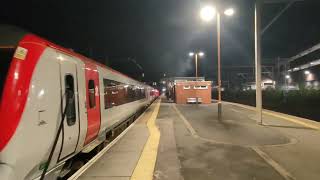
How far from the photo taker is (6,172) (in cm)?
538

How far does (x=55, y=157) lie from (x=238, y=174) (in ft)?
12.0

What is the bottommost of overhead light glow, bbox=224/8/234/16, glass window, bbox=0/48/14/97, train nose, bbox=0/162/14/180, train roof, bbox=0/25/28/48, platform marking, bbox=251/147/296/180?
platform marking, bbox=251/147/296/180

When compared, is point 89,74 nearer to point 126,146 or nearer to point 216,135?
point 126,146

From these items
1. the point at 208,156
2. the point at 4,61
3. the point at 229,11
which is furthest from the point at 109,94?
the point at 229,11

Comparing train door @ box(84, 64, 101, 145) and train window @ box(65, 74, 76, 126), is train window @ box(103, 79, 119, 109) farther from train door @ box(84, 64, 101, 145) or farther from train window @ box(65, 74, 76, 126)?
train window @ box(65, 74, 76, 126)

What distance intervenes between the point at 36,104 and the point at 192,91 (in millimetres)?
36207

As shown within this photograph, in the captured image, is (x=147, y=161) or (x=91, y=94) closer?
(x=147, y=161)

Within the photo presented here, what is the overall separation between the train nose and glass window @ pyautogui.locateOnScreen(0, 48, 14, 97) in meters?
1.09

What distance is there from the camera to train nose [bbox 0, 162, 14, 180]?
5.34 meters

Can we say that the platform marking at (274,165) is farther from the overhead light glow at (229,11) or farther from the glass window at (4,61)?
the overhead light glow at (229,11)

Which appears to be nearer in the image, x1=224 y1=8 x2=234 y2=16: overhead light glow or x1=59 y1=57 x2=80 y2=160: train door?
x1=59 y1=57 x2=80 y2=160: train door

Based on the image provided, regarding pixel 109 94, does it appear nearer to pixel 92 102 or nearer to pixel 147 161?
pixel 92 102

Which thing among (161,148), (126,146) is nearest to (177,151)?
Result: (161,148)

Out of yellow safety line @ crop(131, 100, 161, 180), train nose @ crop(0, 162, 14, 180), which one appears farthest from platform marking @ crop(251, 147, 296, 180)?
train nose @ crop(0, 162, 14, 180)
